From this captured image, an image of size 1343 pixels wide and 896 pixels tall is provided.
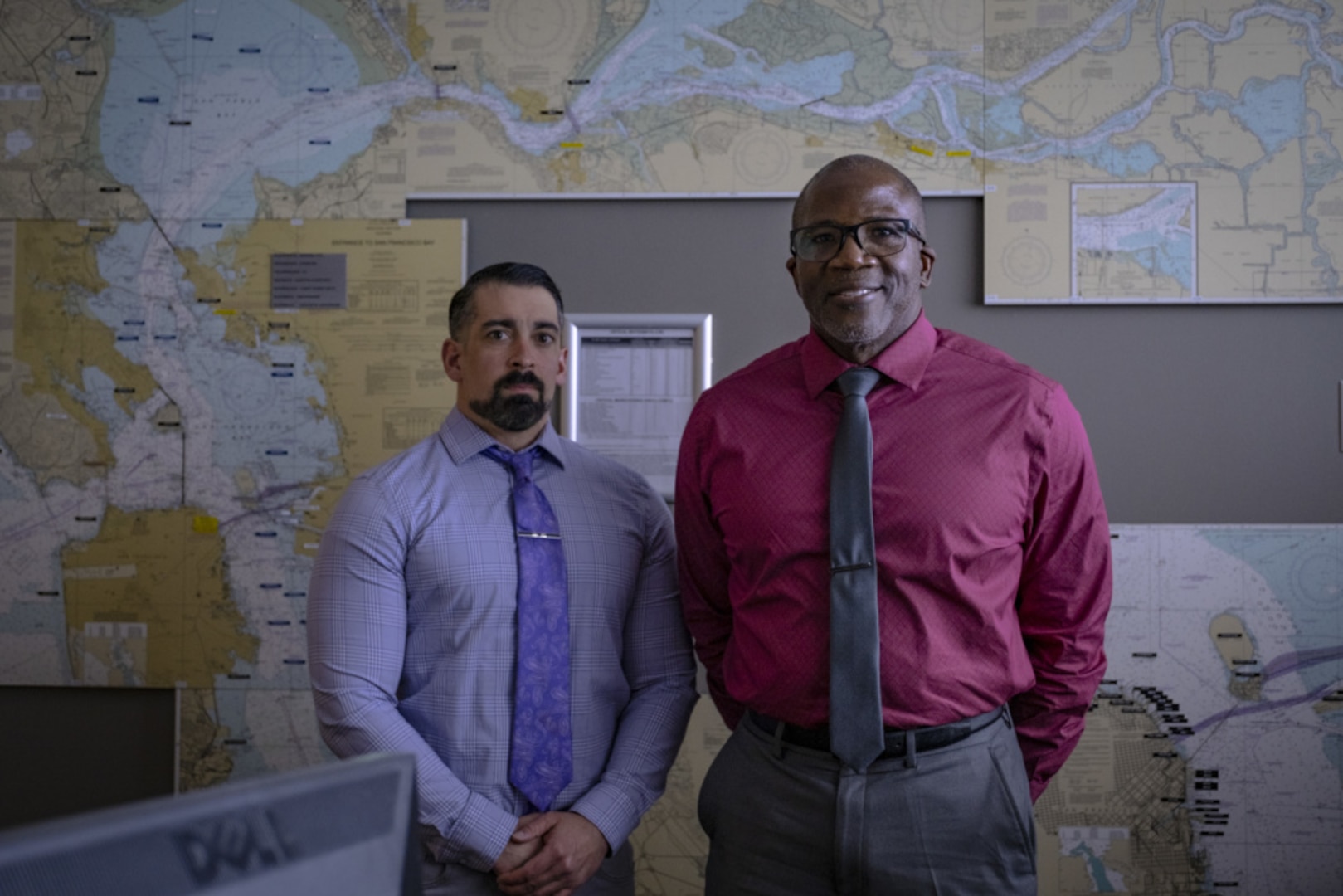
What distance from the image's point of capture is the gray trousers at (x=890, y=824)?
1.41 meters

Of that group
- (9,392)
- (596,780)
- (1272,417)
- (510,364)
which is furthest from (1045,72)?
(9,392)

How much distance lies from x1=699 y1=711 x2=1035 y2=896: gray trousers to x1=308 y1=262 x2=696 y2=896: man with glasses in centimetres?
23

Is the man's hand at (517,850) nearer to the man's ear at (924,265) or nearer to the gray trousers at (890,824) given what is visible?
the gray trousers at (890,824)

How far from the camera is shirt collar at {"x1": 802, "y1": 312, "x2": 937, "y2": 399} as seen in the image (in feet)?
5.18

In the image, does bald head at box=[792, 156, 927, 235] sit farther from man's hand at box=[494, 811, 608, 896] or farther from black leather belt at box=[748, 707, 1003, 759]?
man's hand at box=[494, 811, 608, 896]

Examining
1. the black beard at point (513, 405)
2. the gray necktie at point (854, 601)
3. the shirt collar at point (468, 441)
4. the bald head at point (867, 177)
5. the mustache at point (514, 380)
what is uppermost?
the bald head at point (867, 177)

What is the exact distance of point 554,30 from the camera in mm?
2713

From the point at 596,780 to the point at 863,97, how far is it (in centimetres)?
193

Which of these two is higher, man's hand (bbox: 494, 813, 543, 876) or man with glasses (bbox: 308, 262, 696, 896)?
man with glasses (bbox: 308, 262, 696, 896)

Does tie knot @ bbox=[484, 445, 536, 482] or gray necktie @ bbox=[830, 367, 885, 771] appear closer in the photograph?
gray necktie @ bbox=[830, 367, 885, 771]

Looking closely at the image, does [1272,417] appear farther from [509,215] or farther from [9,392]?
[9,392]

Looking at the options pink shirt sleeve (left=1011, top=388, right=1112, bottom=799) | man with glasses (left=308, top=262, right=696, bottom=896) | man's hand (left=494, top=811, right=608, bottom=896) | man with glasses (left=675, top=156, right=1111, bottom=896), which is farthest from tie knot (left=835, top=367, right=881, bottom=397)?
man's hand (left=494, top=811, right=608, bottom=896)

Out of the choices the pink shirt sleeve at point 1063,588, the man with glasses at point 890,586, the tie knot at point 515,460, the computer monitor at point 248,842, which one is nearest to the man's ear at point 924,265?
the man with glasses at point 890,586

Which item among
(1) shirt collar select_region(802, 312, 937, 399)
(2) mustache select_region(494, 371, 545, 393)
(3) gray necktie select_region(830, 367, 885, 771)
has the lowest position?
(3) gray necktie select_region(830, 367, 885, 771)
